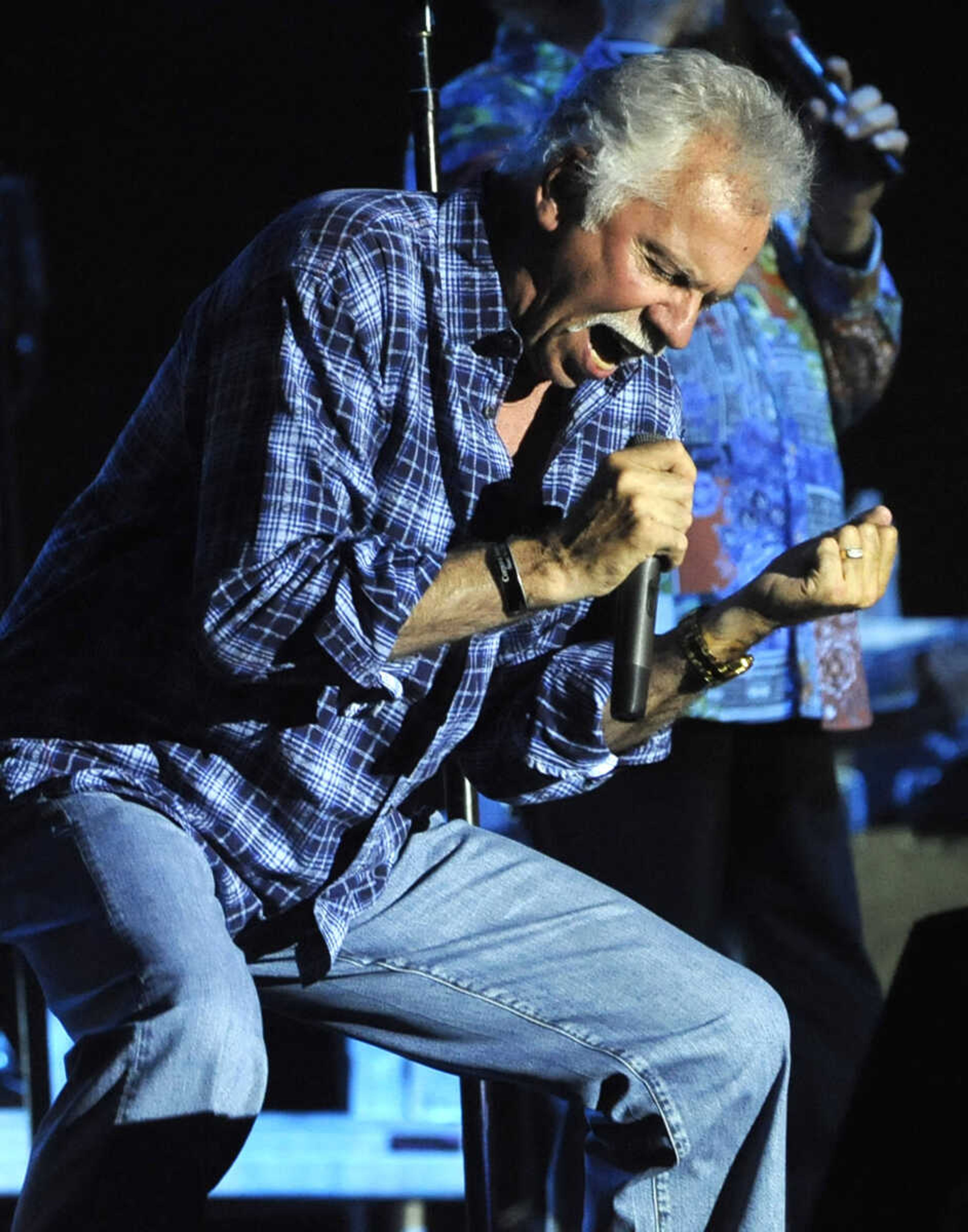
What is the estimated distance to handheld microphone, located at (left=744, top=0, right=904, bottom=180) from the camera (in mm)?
2217

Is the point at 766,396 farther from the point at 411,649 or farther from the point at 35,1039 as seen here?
the point at 35,1039

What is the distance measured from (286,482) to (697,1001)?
69 cm

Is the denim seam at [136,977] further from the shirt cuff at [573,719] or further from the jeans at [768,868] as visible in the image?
the jeans at [768,868]

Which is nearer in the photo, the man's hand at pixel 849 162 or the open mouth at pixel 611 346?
the open mouth at pixel 611 346

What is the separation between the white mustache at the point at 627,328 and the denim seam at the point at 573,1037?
678 mm

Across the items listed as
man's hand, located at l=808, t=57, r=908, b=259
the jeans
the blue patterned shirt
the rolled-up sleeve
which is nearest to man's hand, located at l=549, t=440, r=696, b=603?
the rolled-up sleeve

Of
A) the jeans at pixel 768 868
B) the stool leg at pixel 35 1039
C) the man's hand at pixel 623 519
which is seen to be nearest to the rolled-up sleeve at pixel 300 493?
the man's hand at pixel 623 519

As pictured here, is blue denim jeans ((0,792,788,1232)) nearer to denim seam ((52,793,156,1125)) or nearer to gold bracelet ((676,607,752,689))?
denim seam ((52,793,156,1125))

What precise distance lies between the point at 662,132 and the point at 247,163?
0.89m

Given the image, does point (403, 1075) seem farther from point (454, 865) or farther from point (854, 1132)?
point (854, 1132)

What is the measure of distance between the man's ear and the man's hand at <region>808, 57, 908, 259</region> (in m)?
0.74

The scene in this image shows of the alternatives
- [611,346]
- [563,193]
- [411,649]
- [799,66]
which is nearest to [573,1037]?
[411,649]

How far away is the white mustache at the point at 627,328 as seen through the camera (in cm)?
157

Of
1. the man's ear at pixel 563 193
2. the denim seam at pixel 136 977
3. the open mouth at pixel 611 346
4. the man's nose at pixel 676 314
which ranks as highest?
the man's ear at pixel 563 193
